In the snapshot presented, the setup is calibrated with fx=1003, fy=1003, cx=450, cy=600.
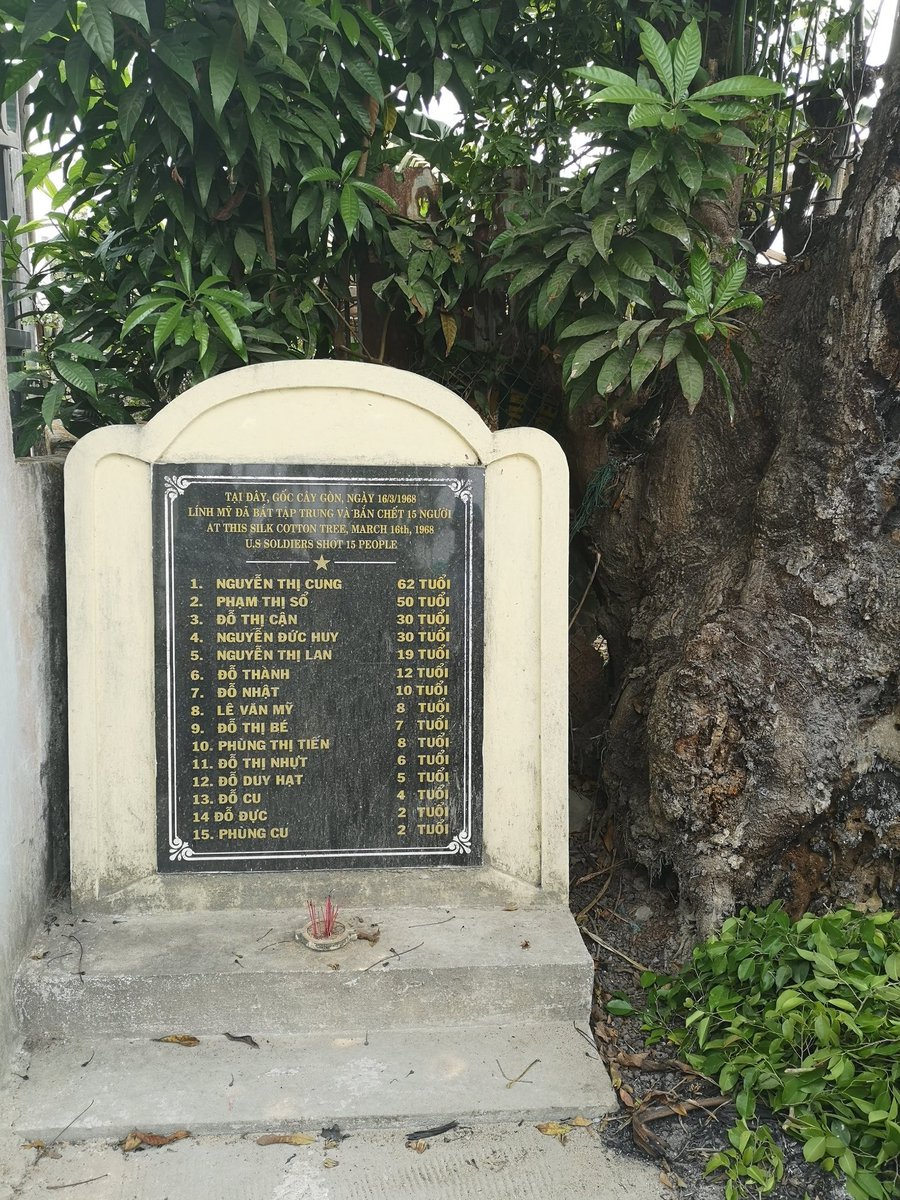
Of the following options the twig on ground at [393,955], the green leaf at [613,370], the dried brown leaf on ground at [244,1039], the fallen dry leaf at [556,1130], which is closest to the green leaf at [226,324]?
the green leaf at [613,370]

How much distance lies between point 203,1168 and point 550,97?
5124 mm

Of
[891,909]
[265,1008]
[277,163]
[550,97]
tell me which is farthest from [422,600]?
[550,97]

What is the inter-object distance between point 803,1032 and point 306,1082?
1611 millimetres

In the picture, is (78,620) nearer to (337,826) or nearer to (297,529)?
(297,529)

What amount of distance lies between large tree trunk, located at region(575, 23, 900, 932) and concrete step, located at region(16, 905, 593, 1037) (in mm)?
802

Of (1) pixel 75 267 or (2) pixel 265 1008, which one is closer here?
(2) pixel 265 1008

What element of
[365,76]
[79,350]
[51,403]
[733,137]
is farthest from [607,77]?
[51,403]

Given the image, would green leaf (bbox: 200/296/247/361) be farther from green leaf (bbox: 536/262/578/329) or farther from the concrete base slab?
the concrete base slab

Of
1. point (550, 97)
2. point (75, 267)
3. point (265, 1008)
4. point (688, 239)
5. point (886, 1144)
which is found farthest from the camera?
point (550, 97)

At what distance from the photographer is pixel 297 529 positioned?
392cm

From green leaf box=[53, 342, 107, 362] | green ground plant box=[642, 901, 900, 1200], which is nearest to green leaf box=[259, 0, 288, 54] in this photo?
green leaf box=[53, 342, 107, 362]

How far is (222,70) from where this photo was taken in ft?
12.4

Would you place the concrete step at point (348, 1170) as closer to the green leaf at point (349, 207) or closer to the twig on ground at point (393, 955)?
the twig on ground at point (393, 955)

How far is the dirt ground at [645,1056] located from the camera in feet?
9.77
